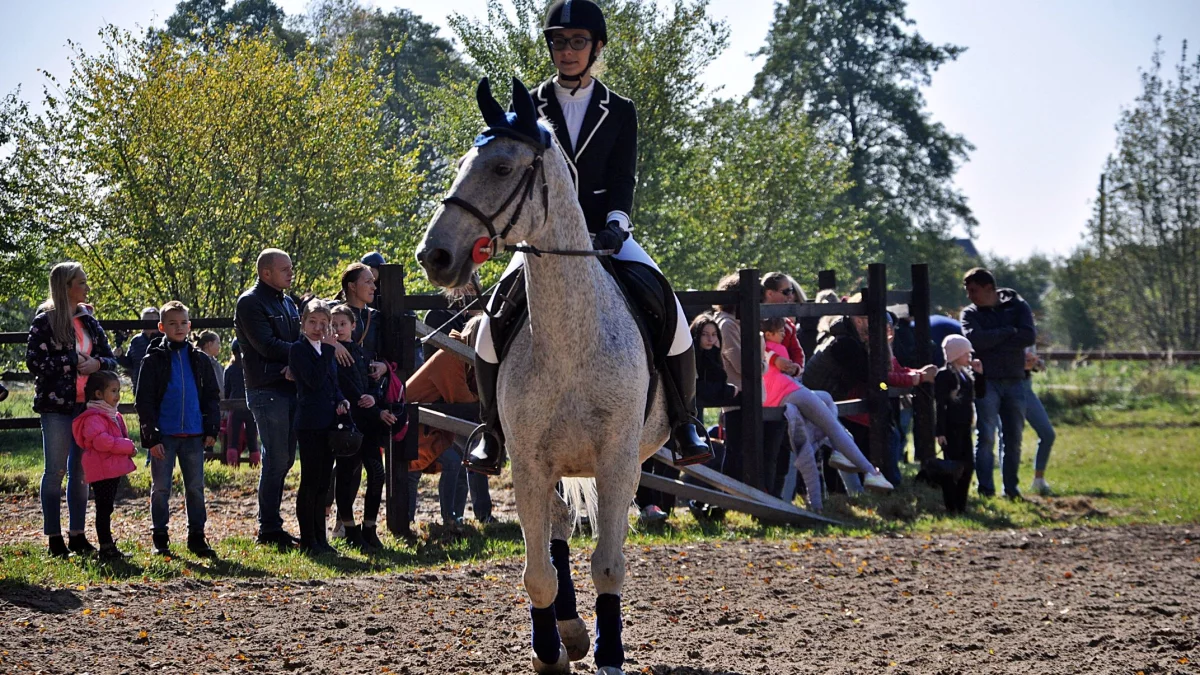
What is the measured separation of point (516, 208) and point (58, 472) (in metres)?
5.47

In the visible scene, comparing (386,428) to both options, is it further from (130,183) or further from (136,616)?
(130,183)

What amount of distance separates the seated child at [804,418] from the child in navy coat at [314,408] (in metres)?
4.62

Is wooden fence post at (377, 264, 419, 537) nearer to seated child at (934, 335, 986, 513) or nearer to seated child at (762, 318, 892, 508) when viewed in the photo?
seated child at (762, 318, 892, 508)

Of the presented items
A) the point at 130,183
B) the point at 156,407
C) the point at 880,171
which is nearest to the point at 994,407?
the point at 156,407

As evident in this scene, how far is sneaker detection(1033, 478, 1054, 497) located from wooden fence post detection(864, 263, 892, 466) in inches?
79.7

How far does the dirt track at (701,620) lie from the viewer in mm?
6000

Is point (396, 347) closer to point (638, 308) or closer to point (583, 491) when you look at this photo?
point (583, 491)

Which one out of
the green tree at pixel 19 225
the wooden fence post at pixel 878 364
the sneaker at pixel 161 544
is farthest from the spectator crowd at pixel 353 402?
the green tree at pixel 19 225

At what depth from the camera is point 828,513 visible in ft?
38.9

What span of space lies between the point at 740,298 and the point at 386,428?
12.3ft

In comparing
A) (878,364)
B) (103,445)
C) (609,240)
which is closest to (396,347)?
(103,445)

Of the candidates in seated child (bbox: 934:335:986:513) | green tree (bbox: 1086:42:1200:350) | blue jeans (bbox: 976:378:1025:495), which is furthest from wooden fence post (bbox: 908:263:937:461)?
green tree (bbox: 1086:42:1200:350)

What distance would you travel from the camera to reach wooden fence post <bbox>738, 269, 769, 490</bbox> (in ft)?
37.9

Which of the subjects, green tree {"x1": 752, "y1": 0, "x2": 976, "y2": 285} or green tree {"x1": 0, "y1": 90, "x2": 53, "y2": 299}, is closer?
green tree {"x1": 0, "y1": 90, "x2": 53, "y2": 299}
